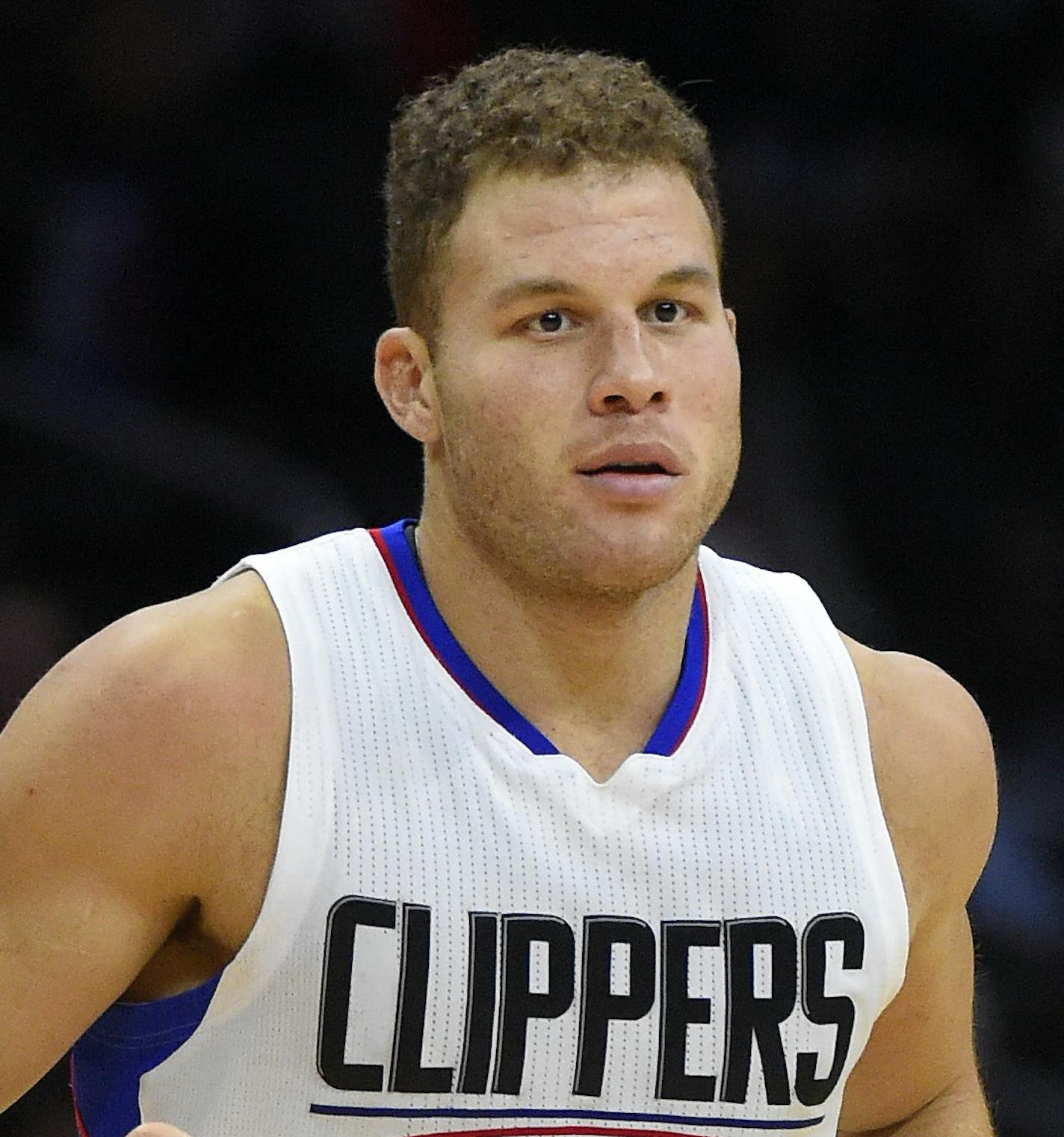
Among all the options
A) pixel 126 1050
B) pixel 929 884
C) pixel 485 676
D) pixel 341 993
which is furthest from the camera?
pixel 929 884

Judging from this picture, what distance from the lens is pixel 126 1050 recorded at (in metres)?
2.55

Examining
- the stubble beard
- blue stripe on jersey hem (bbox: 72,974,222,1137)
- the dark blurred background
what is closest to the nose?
→ the stubble beard

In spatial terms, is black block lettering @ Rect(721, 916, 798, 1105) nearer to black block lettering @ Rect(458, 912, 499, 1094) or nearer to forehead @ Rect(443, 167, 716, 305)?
black block lettering @ Rect(458, 912, 499, 1094)

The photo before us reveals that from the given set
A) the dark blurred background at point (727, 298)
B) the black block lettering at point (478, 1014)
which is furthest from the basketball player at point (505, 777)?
the dark blurred background at point (727, 298)

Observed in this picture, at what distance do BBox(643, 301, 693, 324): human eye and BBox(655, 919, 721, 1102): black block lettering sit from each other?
2.55ft

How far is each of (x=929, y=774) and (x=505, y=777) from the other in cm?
63

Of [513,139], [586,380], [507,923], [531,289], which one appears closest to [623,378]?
[586,380]

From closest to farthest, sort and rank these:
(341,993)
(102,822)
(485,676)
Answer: (102,822)
(341,993)
(485,676)

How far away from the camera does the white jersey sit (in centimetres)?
245

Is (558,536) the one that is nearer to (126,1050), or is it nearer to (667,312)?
(667,312)

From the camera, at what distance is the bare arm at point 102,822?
7.59 feet

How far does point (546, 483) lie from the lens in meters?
2.52

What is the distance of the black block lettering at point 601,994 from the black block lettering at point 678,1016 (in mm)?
30

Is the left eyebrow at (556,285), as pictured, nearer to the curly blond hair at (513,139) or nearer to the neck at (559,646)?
the curly blond hair at (513,139)
